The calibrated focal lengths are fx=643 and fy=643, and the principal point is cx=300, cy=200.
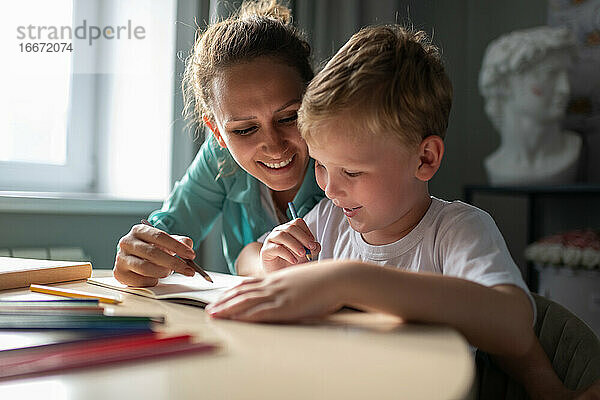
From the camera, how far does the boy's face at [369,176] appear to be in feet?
2.62

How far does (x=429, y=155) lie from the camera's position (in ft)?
2.75

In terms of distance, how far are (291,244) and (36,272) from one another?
0.33 m

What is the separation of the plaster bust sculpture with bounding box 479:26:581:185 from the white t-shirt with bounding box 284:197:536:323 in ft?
4.93

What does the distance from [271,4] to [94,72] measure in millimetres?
854

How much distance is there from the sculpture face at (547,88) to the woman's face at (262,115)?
145 cm

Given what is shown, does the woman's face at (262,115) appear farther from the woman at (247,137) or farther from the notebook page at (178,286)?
the notebook page at (178,286)

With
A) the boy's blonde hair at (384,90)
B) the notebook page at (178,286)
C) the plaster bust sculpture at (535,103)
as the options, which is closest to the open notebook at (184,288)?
the notebook page at (178,286)

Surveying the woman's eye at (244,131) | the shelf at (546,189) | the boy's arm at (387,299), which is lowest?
the boy's arm at (387,299)

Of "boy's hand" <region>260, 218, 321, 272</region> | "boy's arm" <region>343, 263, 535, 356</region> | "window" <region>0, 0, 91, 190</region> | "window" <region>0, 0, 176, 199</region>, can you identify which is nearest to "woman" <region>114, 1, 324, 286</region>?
"boy's hand" <region>260, 218, 321, 272</region>

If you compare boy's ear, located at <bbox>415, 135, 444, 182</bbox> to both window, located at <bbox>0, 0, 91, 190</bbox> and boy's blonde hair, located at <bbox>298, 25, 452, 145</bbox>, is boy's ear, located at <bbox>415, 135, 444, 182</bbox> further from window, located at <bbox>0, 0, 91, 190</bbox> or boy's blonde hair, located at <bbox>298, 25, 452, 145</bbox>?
window, located at <bbox>0, 0, 91, 190</bbox>

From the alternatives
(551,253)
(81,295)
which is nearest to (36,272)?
(81,295)

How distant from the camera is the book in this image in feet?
2.63

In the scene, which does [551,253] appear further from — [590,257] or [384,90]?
[384,90]

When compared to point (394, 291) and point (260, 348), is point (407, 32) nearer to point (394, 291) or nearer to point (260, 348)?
point (394, 291)
